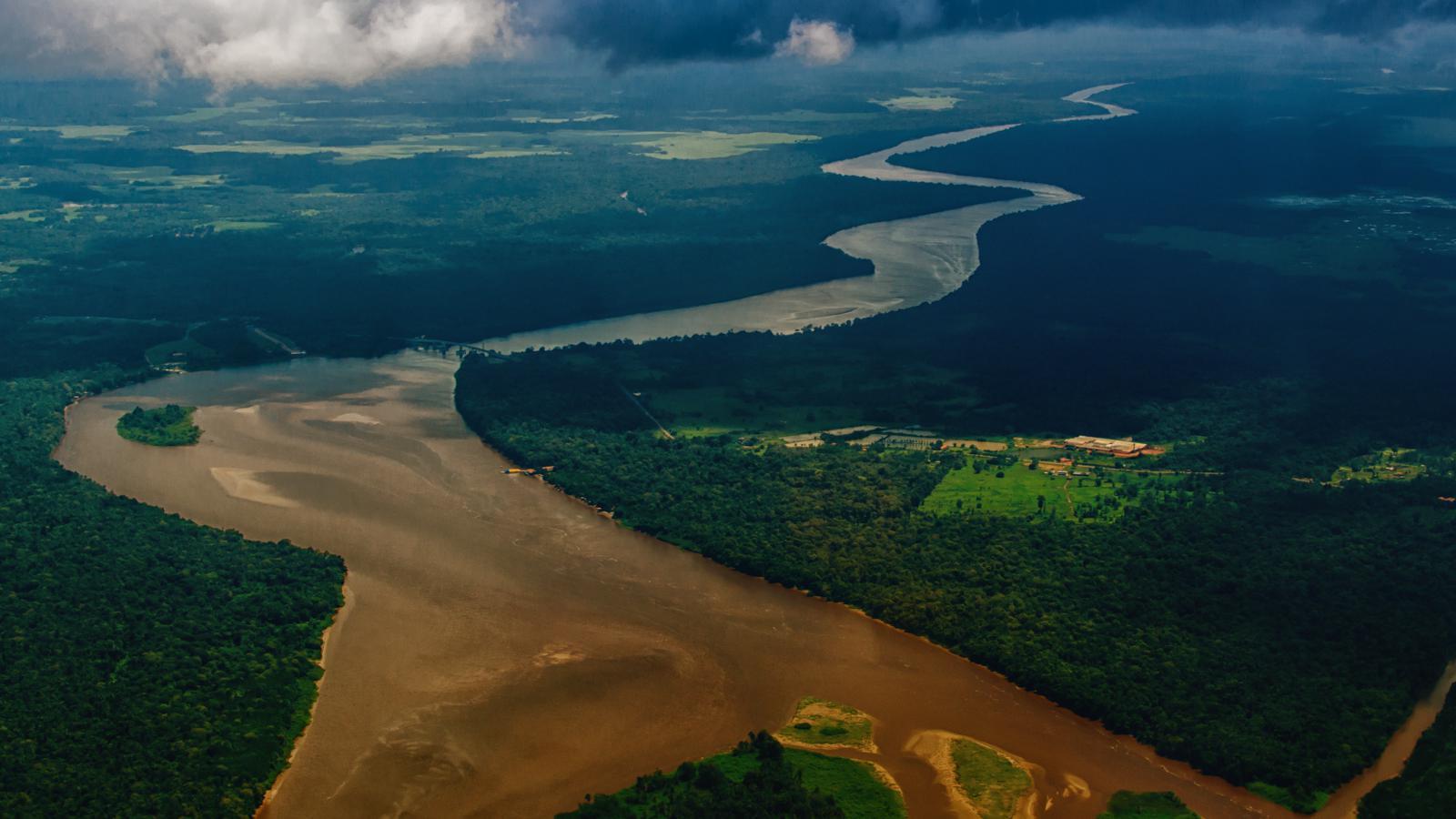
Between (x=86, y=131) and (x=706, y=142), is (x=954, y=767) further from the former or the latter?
(x=86, y=131)

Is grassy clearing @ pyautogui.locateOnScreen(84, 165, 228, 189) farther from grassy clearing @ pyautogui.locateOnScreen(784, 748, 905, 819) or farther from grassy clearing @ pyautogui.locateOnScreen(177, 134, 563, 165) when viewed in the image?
grassy clearing @ pyautogui.locateOnScreen(784, 748, 905, 819)

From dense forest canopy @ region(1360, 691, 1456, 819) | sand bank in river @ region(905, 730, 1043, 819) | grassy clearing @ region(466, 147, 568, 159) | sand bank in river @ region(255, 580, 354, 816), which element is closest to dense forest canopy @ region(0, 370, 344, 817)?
sand bank in river @ region(255, 580, 354, 816)

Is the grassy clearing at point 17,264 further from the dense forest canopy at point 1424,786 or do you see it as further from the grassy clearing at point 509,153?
the dense forest canopy at point 1424,786

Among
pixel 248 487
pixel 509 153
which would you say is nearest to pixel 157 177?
pixel 509 153

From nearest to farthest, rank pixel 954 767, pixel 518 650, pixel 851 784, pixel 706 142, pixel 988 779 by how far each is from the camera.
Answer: pixel 851 784, pixel 988 779, pixel 954 767, pixel 518 650, pixel 706 142

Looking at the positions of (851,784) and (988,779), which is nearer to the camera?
(851,784)

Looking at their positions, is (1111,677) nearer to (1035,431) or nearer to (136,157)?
(1035,431)

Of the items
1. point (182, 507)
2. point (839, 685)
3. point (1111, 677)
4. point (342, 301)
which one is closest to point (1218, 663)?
point (1111, 677)
